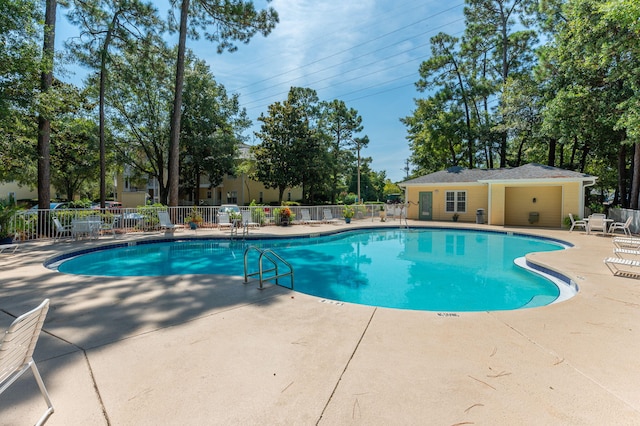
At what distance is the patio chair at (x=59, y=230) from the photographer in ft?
32.1

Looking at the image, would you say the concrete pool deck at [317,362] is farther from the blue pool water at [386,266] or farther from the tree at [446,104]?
the tree at [446,104]

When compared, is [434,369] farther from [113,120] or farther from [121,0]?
[113,120]

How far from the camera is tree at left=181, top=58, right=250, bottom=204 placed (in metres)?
19.8

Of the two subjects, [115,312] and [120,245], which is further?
[120,245]

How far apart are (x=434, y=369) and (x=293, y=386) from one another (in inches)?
46.0

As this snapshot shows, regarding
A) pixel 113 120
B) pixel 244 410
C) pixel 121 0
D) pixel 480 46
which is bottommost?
pixel 244 410

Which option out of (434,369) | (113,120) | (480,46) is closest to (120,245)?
(434,369)

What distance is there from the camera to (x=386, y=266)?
8.45m

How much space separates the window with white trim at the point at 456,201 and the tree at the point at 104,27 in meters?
17.9

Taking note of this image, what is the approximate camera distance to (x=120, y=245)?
985cm

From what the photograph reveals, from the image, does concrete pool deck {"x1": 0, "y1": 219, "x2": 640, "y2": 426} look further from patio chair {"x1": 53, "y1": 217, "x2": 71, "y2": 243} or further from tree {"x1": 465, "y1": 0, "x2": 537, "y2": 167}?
tree {"x1": 465, "y1": 0, "x2": 537, "y2": 167}

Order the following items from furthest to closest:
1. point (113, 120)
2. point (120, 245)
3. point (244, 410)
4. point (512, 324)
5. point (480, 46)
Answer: point (480, 46) → point (113, 120) → point (120, 245) → point (512, 324) → point (244, 410)

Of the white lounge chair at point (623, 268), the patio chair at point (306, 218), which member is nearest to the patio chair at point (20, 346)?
the white lounge chair at point (623, 268)

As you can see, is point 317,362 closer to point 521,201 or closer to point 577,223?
point 577,223
